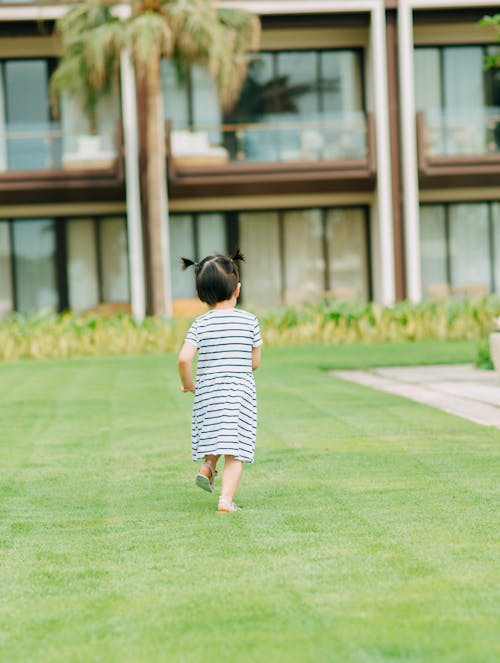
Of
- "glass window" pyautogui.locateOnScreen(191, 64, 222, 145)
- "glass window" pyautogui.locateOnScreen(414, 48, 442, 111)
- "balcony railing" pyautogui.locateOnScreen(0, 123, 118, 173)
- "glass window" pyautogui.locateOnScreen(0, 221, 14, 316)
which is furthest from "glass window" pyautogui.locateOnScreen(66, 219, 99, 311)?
"glass window" pyautogui.locateOnScreen(414, 48, 442, 111)

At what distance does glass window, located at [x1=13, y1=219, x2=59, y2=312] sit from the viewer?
29.7 metres

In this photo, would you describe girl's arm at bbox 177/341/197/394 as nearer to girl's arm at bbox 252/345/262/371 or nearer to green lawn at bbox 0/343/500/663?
girl's arm at bbox 252/345/262/371

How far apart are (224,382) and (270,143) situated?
2154cm

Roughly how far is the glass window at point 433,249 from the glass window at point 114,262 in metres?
7.35

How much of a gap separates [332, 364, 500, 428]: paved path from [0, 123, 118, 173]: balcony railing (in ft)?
42.0

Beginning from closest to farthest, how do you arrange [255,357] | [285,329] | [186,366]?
[186,366]
[255,357]
[285,329]

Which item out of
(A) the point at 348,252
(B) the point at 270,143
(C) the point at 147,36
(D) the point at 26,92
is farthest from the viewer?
(A) the point at 348,252

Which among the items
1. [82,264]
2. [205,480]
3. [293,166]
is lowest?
[205,480]

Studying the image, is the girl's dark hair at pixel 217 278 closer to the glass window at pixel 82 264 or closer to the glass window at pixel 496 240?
the glass window at pixel 82 264

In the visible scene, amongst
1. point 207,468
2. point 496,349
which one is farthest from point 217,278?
point 496,349

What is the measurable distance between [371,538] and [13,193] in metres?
23.6

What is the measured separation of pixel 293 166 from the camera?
2700cm

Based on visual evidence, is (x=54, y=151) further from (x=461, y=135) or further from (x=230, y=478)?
(x=230, y=478)

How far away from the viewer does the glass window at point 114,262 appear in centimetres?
2970
